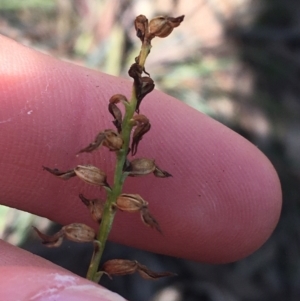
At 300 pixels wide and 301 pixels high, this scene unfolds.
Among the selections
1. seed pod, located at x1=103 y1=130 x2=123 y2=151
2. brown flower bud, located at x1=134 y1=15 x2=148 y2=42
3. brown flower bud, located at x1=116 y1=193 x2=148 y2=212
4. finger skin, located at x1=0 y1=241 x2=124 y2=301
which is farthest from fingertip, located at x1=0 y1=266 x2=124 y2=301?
brown flower bud, located at x1=134 y1=15 x2=148 y2=42

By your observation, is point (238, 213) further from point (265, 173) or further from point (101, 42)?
point (101, 42)

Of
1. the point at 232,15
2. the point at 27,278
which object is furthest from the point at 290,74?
the point at 27,278

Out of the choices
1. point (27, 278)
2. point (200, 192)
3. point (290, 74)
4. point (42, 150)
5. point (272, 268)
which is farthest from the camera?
point (290, 74)

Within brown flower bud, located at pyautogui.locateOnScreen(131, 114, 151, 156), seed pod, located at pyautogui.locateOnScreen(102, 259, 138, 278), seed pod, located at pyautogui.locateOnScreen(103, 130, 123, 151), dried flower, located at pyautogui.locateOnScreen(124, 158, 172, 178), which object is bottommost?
seed pod, located at pyautogui.locateOnScreen(102, 259, 138, 278)

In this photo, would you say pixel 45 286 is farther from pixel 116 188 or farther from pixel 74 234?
pixel 116 188

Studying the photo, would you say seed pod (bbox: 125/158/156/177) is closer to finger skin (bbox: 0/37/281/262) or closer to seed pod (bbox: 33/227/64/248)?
seed pod (bbox: 33/227/64/248)

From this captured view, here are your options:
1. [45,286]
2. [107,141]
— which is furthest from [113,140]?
[45,286]

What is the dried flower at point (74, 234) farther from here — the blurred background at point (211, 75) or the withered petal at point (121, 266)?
the blurred background at point (211, 75)
